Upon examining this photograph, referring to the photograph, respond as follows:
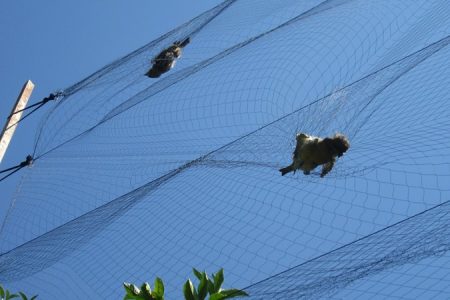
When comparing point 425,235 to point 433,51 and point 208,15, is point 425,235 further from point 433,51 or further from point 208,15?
point 208,15

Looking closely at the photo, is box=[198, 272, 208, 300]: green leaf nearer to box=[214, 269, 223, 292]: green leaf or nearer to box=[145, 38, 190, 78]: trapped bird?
box=[214, 269, 223, 292]: green leaf

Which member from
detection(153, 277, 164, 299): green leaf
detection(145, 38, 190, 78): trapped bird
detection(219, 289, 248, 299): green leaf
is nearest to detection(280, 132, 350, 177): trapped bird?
detection(219, 289, 248, 299): green leaf

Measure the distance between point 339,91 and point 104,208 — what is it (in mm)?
2255

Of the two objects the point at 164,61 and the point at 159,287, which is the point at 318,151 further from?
the point at 164,61

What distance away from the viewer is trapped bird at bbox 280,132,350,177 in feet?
16.0

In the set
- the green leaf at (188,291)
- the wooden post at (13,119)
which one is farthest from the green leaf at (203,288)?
the wooden post at (13,119)

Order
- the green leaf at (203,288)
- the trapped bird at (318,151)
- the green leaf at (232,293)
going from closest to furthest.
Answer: the trapped bird at (318,151) < the green leaf at (232,293) < the green leaf at (203,288)

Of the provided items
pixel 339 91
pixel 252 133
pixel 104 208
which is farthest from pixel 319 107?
pixel 104 208

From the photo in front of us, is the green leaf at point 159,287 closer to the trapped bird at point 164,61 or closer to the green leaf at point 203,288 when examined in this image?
the green leaf at point 203,288

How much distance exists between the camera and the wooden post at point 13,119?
674 cm

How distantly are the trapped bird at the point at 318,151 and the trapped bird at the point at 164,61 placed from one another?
2.77 metres

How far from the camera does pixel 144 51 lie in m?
7.80

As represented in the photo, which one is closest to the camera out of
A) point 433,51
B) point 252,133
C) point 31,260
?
point 433,51

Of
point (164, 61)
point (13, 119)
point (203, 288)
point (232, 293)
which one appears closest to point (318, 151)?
point (232, 293)
